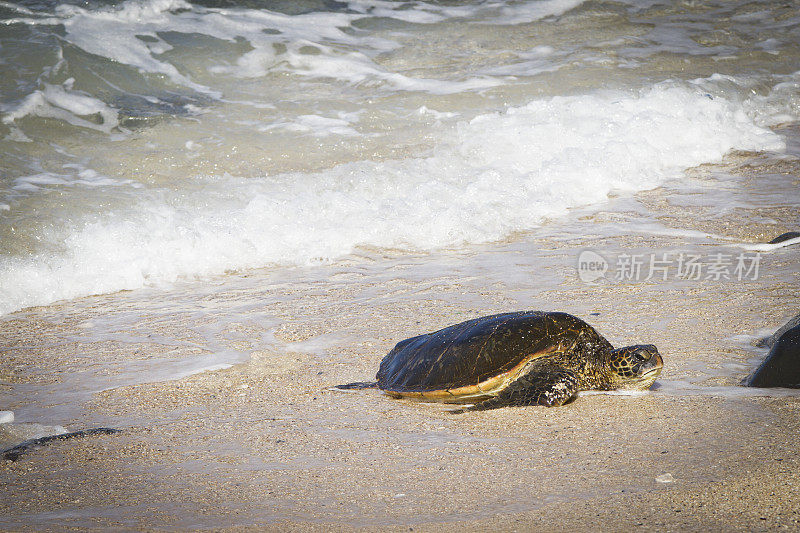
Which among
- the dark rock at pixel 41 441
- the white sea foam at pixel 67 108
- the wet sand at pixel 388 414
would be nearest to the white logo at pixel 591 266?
the wet sand at pixel 388 414

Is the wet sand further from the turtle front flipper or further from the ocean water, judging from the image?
the ocean water

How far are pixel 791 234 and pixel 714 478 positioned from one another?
3863mm

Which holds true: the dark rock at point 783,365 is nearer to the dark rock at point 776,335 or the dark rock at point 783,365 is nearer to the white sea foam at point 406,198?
the dark rock at point 776,335

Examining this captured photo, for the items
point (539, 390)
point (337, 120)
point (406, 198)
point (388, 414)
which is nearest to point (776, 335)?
point (539, 390)

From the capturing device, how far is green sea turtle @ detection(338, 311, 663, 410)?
3436 mm

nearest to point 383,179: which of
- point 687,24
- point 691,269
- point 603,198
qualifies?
point 603,198

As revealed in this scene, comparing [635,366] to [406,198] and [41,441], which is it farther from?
[406,198]

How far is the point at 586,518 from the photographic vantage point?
2.30 meters

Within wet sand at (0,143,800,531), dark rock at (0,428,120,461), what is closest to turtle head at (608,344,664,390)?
wet sand at (0,143,800,531)

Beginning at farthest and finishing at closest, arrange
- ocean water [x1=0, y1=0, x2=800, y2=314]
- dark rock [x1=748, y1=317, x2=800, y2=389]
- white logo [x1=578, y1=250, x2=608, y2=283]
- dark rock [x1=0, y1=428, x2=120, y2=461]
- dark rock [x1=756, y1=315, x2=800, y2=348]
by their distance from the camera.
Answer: ocean water [x1=0, y1=0, x2=800, y2=314], white logo [x1=578, y1=250, x2=608, y2=283], dark rock [x1=756, y1=315, x2=800, y2=348], dark rock [x1=748, y1=317, x2=800, y2=389], dark rock [x1=0, y1=428, x2=120, y2=461]

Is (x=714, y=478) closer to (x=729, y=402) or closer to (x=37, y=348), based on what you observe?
(x=729, y=402)

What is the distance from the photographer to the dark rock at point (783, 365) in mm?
3303

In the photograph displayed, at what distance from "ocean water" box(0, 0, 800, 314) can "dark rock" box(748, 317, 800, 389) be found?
134 inches

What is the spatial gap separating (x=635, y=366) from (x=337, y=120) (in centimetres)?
715
